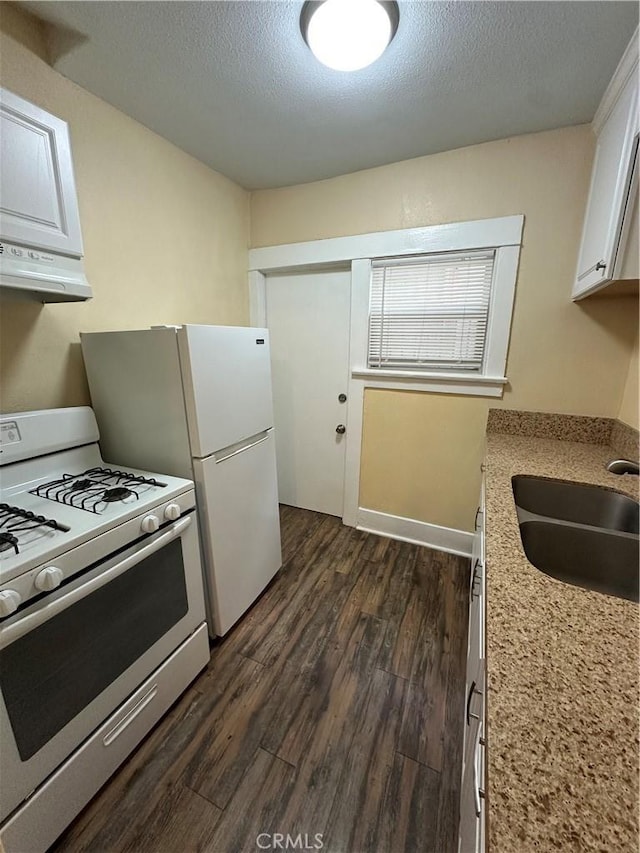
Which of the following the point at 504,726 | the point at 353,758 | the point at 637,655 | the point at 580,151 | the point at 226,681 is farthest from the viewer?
the point at 580,151

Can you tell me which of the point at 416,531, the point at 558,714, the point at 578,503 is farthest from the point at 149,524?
the point at 416,531

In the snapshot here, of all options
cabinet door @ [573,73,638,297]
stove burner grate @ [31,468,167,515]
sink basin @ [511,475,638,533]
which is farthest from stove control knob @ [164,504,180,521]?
cabinet door @ [573,73,638,297]

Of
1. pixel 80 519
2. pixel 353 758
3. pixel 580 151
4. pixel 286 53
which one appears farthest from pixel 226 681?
pixel 580 151

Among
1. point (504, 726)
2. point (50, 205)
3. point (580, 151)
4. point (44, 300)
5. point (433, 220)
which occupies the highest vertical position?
point (580, 151)

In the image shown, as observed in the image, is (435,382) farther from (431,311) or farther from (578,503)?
(578,503)

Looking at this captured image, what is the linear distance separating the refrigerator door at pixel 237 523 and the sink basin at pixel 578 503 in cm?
122

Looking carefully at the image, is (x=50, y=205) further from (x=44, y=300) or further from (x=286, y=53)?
(x=286, y=53)

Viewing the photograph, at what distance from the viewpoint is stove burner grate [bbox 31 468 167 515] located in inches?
45.6

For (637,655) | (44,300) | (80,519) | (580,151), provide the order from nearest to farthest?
(637,655) → (80,519) → (44,300) → (580,151)

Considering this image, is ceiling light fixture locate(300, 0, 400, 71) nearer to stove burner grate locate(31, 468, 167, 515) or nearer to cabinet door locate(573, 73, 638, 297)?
cabinet door locate(573, 73, 638, 297)

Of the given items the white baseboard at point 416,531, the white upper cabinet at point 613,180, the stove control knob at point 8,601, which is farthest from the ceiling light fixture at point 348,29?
the white baseboard at point 416,531

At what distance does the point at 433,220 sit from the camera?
194 centimetres

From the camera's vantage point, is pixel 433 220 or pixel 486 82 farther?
pixel 433 220

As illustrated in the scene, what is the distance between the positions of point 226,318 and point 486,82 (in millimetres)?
1801
